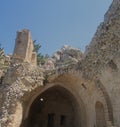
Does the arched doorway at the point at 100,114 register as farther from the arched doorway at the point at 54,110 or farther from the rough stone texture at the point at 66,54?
the rough stone texture at the point at 66,54

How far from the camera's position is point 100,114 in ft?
35.2

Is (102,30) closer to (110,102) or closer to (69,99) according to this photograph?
(110,102)

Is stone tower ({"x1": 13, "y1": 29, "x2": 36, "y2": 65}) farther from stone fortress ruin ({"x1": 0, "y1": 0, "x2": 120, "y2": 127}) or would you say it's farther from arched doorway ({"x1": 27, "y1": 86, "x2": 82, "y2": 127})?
arched doorway ({"x1": 27, "y1": 86, "x2": 82, "y2": 127})

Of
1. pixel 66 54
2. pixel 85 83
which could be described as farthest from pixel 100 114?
pixel 66 54

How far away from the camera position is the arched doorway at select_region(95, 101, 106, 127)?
1056cm

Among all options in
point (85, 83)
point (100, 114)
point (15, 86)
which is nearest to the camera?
point (15, 86)

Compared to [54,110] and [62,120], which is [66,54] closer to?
[54,110]

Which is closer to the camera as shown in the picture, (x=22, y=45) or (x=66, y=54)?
(x=22, y=45)

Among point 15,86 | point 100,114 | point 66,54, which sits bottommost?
point 100,114

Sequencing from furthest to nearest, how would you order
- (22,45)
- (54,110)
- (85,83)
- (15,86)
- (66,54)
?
(66,54), (54,110), (22,45), (85,83), (15,86)

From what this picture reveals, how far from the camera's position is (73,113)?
14.4 metres

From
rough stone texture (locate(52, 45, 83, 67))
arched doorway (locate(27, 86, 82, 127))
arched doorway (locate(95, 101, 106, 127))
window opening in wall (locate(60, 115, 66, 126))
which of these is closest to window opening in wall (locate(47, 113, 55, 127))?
arched doorway (locate(27, 86, 82, 127))

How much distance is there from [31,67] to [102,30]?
4745 millimetres

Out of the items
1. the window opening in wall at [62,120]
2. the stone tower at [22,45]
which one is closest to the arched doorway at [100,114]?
the window opening in wall at [62,120]
